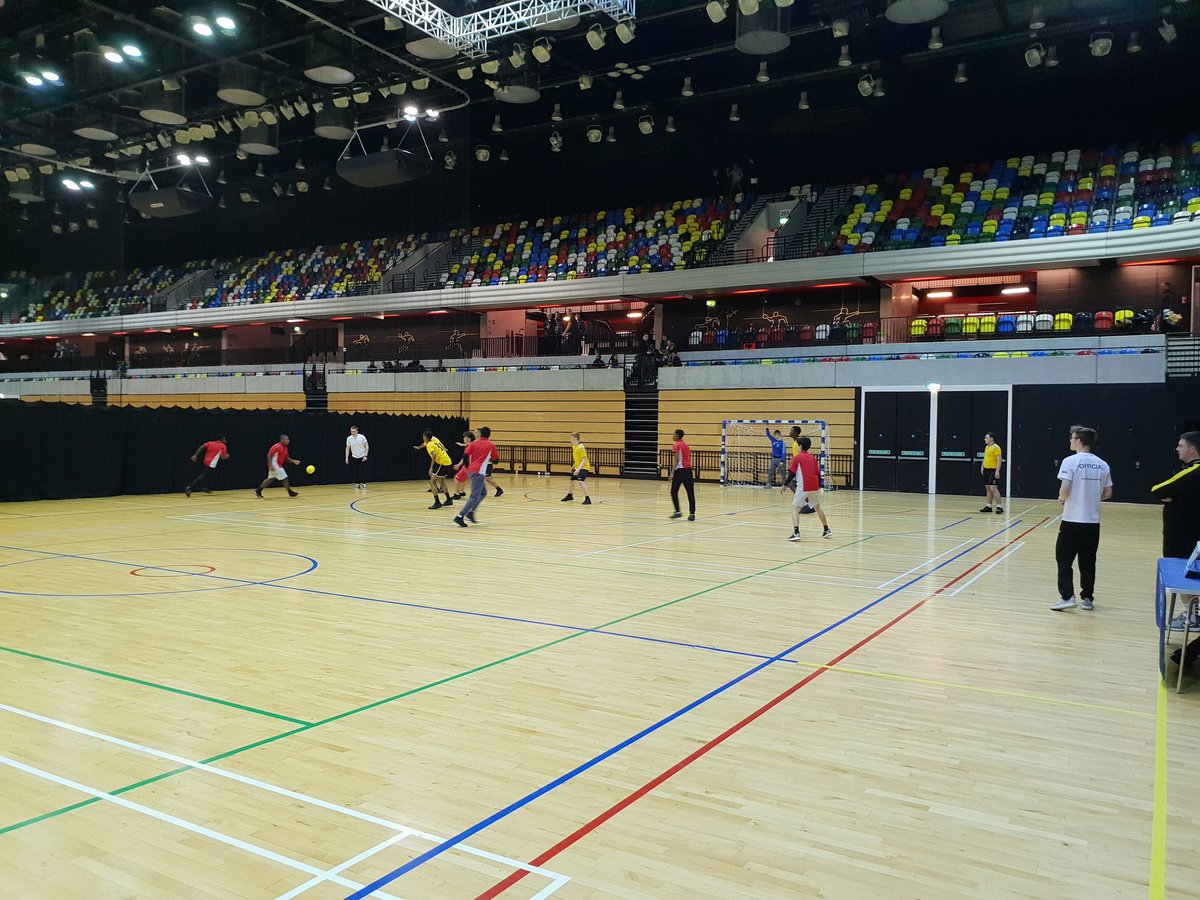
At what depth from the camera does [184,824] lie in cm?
338

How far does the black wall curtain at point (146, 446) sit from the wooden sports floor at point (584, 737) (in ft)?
35.7

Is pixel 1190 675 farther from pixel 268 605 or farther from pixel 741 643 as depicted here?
pixel 268 605

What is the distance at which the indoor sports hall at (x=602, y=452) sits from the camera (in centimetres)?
358

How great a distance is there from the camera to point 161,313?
133 feet

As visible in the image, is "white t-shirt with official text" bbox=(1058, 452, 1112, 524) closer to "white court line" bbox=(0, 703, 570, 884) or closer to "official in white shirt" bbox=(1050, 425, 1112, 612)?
A: "official in white shirt" bbox=(1050, 425, 1112, 612)

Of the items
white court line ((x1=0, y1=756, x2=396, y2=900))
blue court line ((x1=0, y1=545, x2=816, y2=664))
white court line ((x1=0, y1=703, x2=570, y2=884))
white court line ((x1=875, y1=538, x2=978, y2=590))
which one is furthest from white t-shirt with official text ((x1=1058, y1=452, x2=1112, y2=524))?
white court line ((x1=0, y1=756, x2=396, y2=900))

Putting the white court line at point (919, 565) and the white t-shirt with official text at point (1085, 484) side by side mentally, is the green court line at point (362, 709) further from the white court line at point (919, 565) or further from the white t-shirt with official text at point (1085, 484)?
the white t-shirt with official text at point (1085, 484)

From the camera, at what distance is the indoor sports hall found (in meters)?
3.58

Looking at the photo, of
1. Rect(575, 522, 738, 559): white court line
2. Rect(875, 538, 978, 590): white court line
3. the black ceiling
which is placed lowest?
Rect(575, 522, 738, 559): white court line

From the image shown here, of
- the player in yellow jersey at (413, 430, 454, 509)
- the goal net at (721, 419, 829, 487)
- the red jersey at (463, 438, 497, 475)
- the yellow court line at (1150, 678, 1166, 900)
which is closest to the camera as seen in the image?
the yellow court line at (1150, 678, 1166, 900)

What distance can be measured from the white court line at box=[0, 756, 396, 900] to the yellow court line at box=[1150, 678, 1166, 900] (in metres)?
2.72

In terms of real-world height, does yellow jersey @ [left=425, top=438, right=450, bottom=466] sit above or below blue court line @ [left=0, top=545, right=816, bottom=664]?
above

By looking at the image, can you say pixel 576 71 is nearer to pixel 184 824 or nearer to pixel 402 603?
pixel 402 603

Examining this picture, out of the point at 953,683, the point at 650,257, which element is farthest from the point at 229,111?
the point at 953,683
